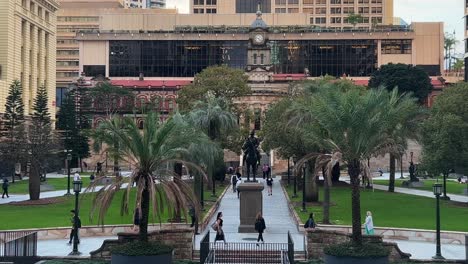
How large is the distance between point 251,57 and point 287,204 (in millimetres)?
66948

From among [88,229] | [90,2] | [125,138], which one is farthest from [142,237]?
[90,2]

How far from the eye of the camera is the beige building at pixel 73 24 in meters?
150

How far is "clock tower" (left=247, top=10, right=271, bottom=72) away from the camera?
10912 cm

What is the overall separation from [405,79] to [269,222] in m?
69.4

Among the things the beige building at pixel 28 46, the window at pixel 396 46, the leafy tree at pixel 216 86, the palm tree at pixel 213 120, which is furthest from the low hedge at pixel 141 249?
the window at pixel 396 46

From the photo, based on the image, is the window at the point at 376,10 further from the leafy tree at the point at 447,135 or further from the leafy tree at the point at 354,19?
the leafy tree at the point at 447,135

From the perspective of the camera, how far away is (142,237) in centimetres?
2288

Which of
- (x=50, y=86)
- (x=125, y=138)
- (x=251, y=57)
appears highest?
(x=251, y=57)

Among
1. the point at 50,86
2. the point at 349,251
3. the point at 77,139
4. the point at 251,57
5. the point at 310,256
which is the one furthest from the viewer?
the point at 251,57

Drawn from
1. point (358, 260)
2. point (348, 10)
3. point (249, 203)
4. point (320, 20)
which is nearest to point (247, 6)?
point (320, 20)

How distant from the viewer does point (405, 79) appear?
328 ft

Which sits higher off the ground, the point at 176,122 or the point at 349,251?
the point at 176,122

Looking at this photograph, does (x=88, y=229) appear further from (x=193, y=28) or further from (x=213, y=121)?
(x=193, y=28)

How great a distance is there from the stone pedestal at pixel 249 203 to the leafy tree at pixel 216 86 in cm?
3798
